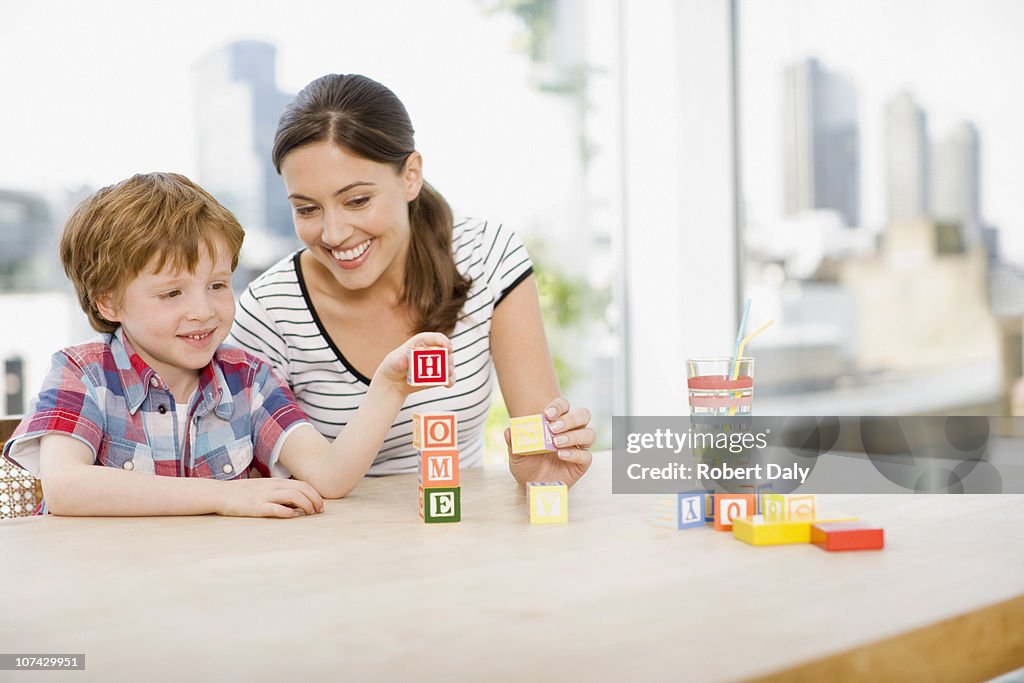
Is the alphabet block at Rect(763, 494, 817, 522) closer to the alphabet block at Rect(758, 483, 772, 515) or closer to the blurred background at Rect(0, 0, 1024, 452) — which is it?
the alphabet block at Rect(758, 483, 772, 515)

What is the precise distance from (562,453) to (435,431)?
213 mm

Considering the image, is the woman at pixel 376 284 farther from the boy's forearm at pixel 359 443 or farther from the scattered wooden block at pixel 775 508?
the scattered wooden block at pixel 775 508

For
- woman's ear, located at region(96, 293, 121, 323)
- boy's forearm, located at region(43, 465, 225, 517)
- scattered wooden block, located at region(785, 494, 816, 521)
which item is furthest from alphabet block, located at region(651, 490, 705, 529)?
woman's ear, located at region(96, 293, 121, 323)

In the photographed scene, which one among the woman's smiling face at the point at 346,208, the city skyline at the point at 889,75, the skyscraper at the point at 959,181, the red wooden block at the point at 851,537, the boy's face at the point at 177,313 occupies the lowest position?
the red wooden block at the point at 851,537

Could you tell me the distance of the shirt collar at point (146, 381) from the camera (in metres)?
1.33

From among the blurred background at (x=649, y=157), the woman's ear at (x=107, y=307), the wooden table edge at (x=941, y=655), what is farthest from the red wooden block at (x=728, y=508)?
the blurred background at (x=649, y=157)

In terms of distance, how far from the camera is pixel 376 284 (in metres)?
1.75

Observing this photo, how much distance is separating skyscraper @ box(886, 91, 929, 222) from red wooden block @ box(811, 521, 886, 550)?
8.75 feet

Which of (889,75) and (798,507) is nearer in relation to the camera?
(798,507)

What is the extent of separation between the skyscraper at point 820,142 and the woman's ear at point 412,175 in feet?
7.67

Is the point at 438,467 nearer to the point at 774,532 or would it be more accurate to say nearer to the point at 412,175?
the point at 774,532

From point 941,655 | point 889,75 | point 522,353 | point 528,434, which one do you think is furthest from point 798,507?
point 889,75

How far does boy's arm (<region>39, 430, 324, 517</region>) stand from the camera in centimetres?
116

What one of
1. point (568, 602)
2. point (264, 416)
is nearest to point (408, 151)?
point (264, 416)
